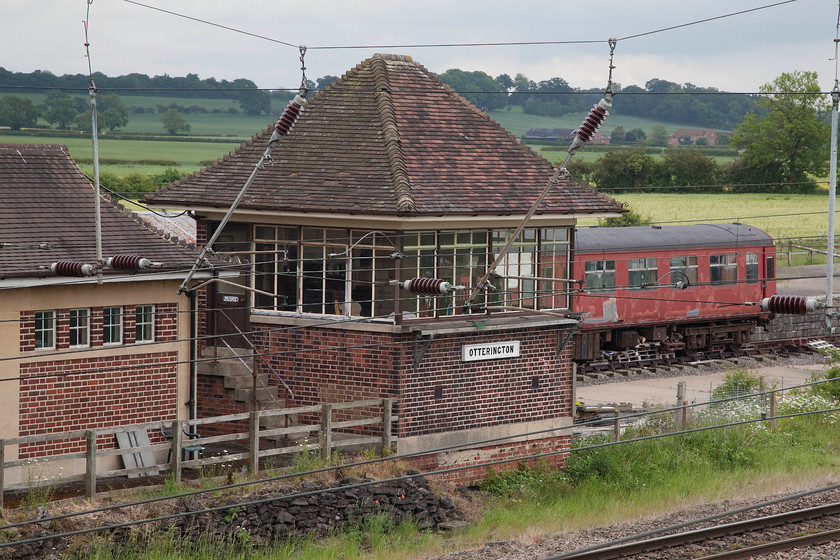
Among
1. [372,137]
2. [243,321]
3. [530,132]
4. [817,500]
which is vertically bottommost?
[817,500]

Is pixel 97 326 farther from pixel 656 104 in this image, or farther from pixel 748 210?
pixel 656 104

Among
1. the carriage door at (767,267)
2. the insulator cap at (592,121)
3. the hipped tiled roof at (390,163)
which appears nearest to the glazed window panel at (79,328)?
the hipped tiled roof at (390,163)

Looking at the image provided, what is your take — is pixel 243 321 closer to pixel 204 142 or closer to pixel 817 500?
pixel 817 500

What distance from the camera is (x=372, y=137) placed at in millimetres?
17859

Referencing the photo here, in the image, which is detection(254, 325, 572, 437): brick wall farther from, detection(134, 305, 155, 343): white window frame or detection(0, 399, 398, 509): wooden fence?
detection(134, 305, 155, 343): white window frame

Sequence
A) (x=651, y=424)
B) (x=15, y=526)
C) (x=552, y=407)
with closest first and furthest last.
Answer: (x=15, y=526)
(x=552, y=407)
(x=651, y=424)

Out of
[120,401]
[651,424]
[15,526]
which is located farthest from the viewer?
[651,424]

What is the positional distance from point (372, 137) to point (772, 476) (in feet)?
29.2

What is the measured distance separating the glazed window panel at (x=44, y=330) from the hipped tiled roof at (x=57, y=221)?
705 mm

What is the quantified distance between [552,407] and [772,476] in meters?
3.99

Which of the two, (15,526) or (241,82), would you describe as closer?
(15,526)

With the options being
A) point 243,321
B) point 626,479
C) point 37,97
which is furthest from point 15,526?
point 37,97

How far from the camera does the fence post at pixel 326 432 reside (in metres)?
15.5

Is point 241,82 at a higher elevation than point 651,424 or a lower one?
higher
